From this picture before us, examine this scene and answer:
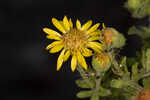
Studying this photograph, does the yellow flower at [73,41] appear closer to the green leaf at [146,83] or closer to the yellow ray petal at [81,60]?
the yellow ray petal at [81,60]

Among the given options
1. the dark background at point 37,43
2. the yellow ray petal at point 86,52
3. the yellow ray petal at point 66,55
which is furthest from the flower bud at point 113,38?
the dark background at point 37,43

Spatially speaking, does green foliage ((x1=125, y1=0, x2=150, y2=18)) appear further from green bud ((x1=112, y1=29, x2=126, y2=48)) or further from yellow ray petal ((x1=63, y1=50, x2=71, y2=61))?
yellow ray petal ((x1=63, y1=50, x2=71, y2=61))

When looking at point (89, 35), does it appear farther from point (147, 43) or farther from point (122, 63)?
point (147, 43)

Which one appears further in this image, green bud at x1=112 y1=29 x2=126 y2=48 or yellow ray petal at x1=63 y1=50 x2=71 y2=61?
yellow ray petal at x1=63 y1=50 x2=71 y2=61

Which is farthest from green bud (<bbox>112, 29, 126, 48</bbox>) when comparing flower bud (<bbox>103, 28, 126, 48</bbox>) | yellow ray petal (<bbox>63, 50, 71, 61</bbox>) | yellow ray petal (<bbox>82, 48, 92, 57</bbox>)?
yellow ray petal (<bbox>63, 50, 71, 61</bbox>)

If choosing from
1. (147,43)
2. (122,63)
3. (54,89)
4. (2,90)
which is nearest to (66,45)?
(122,63)

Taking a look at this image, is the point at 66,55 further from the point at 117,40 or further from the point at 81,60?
the point at 117,40
